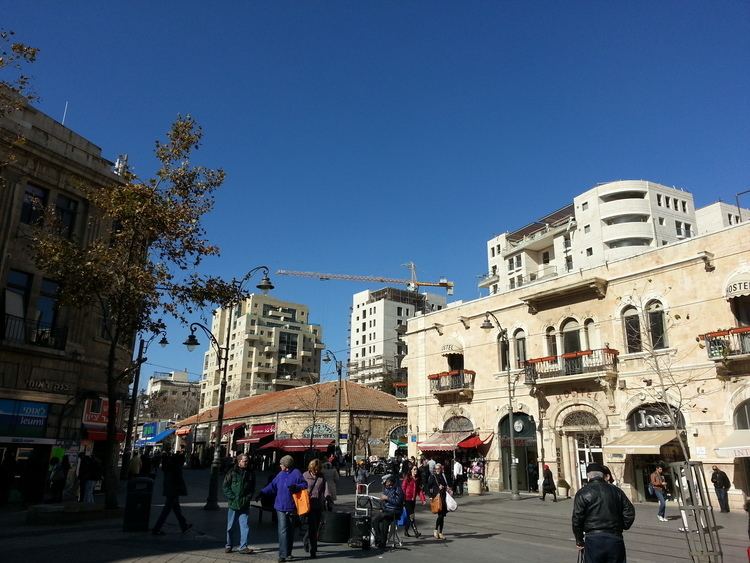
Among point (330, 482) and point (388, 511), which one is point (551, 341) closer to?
point (330, 482)

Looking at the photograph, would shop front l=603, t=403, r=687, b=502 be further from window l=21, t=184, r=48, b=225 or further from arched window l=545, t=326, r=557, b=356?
window l=21, t=184, r=48, b=225

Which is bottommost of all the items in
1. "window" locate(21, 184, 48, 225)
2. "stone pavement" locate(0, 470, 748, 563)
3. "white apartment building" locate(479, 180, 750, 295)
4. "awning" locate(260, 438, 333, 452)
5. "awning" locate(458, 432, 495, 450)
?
"stone pavement" locate(0, 470, 748, 563)

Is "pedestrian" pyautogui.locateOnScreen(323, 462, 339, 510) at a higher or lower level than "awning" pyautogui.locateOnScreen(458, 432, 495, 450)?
lower

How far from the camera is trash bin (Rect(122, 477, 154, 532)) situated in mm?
11438

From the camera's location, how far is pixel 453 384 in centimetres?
3048

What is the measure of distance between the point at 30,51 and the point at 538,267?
7067 cm

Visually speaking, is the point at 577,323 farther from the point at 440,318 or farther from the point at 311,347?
the point at 311,347

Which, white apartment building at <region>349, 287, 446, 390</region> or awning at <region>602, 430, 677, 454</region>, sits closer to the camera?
awning at <region>602, 430, 677, 454</region>

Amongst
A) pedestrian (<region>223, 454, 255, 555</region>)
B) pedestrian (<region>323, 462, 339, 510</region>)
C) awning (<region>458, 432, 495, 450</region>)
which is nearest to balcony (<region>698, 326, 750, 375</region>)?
awning (<region>458, 432, 495, 450</region>)

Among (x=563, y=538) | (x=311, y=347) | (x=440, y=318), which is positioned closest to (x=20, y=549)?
(x=563, y=538)

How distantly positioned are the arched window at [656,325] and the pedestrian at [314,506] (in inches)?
664

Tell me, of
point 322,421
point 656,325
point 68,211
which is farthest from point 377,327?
point 68,211

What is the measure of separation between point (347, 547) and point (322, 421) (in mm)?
34966

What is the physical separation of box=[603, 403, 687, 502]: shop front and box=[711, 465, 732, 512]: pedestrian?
6.24 feet
